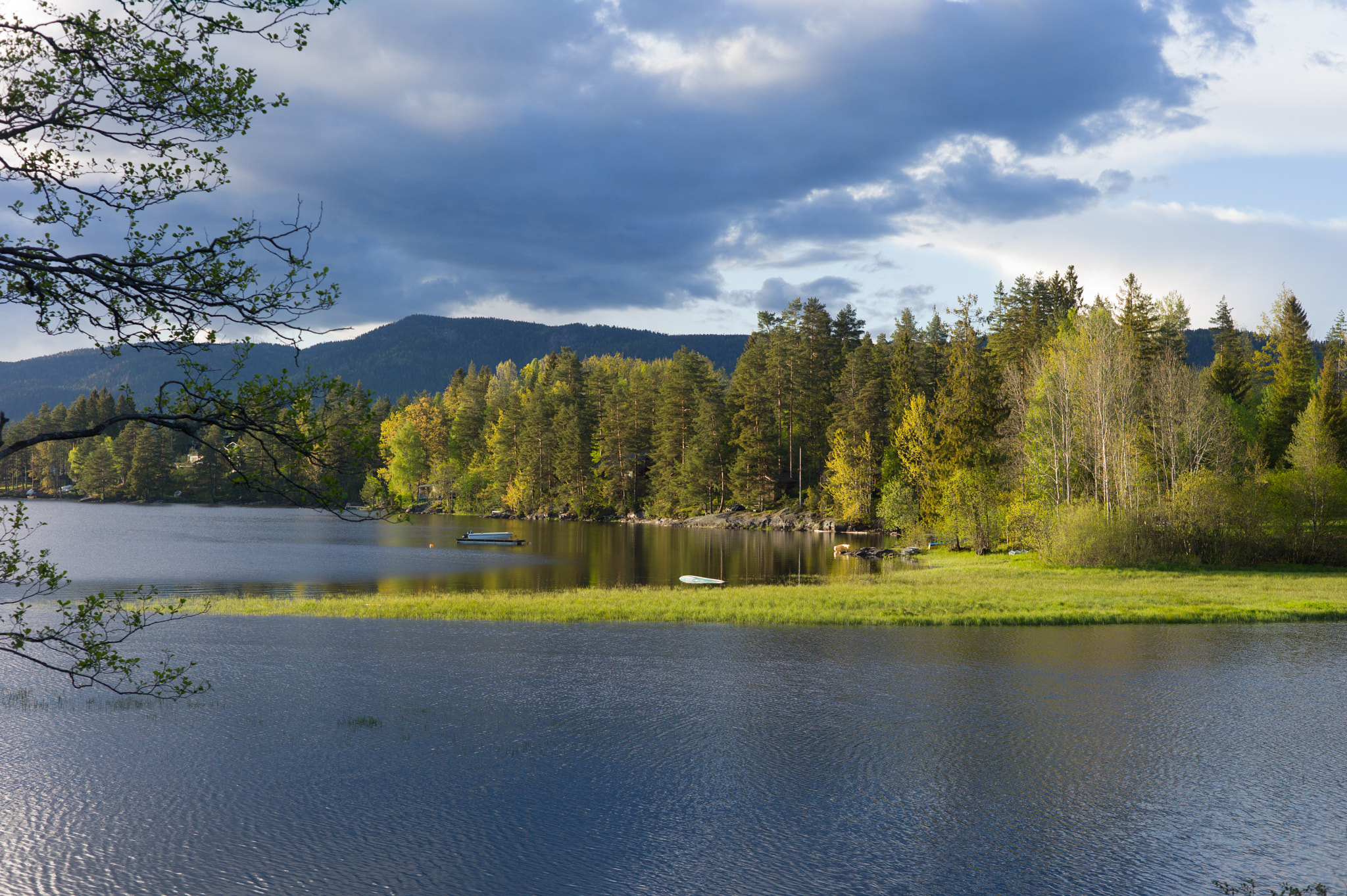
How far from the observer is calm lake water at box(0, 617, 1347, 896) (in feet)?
25.8

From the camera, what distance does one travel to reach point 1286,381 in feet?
Answer: 224

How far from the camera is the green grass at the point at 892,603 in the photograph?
22688 millimetres

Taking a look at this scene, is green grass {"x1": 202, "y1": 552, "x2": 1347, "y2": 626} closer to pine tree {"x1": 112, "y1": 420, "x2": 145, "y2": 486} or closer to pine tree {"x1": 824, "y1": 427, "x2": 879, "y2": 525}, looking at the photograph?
pine tree {"x1": 824, "y1": 427, "x2": 879, "y2": 525}

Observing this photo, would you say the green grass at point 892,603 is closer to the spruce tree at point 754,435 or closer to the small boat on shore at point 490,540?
the small boat on shore at point 490,540

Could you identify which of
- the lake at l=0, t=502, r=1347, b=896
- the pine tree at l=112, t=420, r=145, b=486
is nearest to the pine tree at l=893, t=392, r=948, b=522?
the lake at l=0, t=502, r=1347, b=896

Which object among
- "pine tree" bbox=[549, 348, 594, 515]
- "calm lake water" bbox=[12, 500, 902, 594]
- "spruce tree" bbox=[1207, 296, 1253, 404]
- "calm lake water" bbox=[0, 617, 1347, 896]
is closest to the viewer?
"calm lake water" bbox=[0, 617, 1347, 896]

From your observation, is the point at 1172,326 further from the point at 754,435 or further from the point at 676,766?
the point at 676,766

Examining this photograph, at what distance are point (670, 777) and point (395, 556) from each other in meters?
43.6

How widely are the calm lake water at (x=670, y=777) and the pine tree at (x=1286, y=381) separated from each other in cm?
5595

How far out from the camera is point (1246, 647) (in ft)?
63.7

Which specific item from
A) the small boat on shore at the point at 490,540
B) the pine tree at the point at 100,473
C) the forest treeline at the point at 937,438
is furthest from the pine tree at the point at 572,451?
the pine tree at the point at 100,473

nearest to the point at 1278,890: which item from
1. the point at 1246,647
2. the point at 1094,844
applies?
the point at 1094,844

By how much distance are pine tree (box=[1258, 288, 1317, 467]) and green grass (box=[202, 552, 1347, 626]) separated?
35.9 metres

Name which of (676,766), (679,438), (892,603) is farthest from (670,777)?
(679,438)
